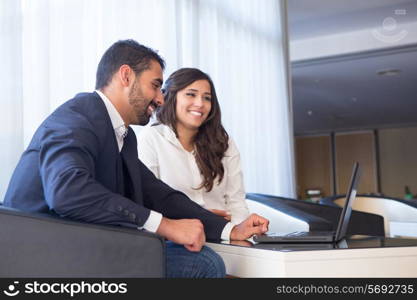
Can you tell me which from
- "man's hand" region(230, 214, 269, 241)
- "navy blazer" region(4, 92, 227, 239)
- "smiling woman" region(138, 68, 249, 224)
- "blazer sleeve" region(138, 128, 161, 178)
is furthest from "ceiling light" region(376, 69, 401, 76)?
"navy blazer" region(4, 92, 227, 239)

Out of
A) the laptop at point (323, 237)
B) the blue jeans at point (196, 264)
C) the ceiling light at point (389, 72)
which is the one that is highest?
the ceiling light at point (389, 72)

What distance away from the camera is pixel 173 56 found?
3.16m

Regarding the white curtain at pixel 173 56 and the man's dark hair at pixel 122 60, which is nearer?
the man's dark hair at pixel 122 60

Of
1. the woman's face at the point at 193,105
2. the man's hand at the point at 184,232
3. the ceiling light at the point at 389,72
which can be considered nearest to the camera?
the man's hand at the point at 184,232

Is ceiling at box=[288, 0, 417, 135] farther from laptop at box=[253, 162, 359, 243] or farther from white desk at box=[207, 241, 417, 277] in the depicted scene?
white desk at box=[207, 241, 417, 277]

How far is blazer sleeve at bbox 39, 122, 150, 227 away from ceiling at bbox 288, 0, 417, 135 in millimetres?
4808

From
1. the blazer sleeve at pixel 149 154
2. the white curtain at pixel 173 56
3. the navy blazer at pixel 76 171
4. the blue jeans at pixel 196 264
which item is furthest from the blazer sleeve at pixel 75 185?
the blazer sleeve at pixel 149 154

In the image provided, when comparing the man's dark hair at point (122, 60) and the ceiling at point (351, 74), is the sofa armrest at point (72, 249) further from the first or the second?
the ceiling at point (351, 74)

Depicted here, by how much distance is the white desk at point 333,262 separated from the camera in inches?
53.7

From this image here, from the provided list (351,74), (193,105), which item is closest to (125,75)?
(193,105)

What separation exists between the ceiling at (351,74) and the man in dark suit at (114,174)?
4346 millimetres

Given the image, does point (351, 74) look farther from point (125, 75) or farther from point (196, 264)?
point (196, 264)

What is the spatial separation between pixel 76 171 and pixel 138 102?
509mm

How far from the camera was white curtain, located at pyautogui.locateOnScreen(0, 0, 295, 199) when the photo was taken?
207cm
